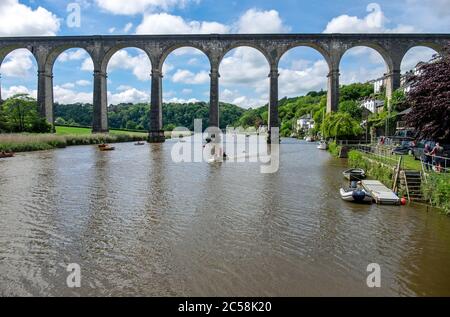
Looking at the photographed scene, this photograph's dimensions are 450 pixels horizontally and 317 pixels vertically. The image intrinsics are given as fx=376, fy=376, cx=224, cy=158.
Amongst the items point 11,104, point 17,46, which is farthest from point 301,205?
point 17,46

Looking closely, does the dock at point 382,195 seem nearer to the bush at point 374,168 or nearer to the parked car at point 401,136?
the bush at point 374,168

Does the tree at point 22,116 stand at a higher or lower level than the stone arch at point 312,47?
lower

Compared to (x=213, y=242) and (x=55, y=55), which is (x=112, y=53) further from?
(x=213, y=242)

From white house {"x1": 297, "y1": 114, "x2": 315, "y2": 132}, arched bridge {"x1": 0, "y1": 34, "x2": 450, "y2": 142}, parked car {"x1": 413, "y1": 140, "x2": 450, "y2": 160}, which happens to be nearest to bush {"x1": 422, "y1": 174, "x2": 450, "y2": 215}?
parked car {"x1": 413, "y1": 140, "x2": 450, "y2": 160}

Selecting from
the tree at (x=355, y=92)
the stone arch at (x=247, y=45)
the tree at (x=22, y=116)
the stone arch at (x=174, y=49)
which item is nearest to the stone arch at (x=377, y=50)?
the stone arch at (x=247, y=45)

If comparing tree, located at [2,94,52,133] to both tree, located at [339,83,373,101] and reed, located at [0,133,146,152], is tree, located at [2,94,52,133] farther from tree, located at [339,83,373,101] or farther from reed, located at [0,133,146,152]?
tree, located at [339,83,373,101]

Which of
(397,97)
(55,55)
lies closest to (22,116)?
(55,55)
